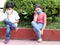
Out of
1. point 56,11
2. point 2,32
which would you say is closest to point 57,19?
point 56,11

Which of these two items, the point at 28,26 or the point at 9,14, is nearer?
the point at 9,14

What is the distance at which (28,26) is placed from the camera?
27.2 ft

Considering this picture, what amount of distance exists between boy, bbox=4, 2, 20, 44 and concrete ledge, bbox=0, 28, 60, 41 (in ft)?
1.02

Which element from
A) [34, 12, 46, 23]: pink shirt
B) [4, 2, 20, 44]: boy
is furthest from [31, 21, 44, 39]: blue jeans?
[4, 2, 20, 44]: boy

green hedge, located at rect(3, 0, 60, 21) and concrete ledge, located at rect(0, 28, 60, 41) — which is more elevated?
green hedge, located at rect(3, 0, 60, 21)

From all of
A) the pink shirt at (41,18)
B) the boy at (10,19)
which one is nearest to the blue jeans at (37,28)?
the pink shirt at (41,18)

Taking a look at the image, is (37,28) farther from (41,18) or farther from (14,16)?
(14,16)

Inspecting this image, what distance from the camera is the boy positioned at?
763cm

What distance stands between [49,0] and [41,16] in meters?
0.59

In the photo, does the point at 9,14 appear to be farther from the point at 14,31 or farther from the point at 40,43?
the point at 40,43

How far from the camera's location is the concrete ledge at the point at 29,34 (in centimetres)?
787

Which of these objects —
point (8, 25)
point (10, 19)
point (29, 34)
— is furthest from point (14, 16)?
point (29, 34)

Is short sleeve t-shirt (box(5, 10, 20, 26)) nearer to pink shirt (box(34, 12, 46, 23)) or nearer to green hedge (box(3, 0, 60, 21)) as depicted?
green hedge (box(3, 0, 60, 21))

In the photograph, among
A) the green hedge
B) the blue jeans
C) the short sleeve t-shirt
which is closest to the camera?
the blue jeans
